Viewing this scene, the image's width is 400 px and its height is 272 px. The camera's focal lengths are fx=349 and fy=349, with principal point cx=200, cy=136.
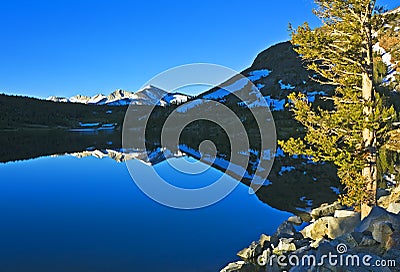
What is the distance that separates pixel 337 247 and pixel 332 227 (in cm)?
365

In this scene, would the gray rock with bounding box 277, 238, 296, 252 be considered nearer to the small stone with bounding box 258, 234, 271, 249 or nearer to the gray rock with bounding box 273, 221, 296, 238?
the small stone with bounding box 258, 234, 271, 249

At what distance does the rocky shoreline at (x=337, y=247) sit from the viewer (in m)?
6.30

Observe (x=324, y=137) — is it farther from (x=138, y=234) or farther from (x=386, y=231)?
(x=138, y=234)

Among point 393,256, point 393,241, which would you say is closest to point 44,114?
point 393,241

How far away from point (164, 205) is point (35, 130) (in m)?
137

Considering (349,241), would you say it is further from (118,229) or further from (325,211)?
(118,229)

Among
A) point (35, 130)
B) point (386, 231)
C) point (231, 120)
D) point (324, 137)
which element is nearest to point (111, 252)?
point (324, 137)

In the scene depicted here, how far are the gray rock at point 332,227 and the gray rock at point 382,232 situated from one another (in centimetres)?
309

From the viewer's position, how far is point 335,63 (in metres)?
10.7

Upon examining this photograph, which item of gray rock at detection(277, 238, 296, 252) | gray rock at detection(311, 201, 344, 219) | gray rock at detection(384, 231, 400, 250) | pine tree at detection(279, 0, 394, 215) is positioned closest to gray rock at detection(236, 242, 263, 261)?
gray rock at detection(277, 238, 296, 252)

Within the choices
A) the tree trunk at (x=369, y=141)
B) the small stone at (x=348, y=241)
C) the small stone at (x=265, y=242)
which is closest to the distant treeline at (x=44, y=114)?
the small stone at (x=265, y=242)

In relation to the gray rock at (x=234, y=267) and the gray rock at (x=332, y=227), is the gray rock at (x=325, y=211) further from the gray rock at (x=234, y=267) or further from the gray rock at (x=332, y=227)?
the gray rock at (x=234, y=267)

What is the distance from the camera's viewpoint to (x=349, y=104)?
10039 mm

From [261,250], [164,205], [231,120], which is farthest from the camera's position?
[231,120]
